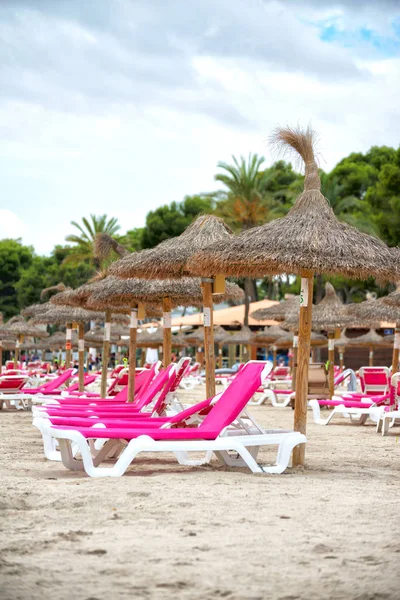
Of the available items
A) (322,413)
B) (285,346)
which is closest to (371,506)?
(322,413)

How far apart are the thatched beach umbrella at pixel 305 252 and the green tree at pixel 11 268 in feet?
184

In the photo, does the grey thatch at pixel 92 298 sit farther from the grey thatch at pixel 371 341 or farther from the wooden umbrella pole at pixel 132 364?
the grey thatch at pixel 371 341

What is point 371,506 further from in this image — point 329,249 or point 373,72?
point 373,72

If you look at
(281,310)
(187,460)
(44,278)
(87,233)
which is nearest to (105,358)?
(281,310)

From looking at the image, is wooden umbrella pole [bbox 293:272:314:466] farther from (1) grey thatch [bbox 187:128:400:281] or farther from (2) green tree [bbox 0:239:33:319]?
(2) green tree [bbox 0:239:33:319]

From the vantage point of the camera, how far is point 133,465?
7.98m

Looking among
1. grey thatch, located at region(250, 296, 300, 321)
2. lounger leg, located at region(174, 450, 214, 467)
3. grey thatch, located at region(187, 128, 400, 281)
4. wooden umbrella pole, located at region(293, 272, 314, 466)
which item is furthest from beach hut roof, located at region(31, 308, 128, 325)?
wooden umbrella pole, located at region(293, 272, 314, 466)

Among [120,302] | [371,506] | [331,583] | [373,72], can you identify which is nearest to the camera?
[331,583]

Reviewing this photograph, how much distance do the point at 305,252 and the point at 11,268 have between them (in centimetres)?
6100

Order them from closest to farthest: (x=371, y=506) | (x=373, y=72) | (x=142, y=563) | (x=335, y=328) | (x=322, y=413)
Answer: (x=142, y=563)
(x=371, y=506)
(x=373, y=72)
(x=322, y=413)
(x=335, y=328)

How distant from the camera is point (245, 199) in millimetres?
39875

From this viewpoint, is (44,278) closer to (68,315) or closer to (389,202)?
(389,202)

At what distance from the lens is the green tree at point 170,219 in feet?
166

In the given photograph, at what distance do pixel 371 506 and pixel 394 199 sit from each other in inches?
1146
